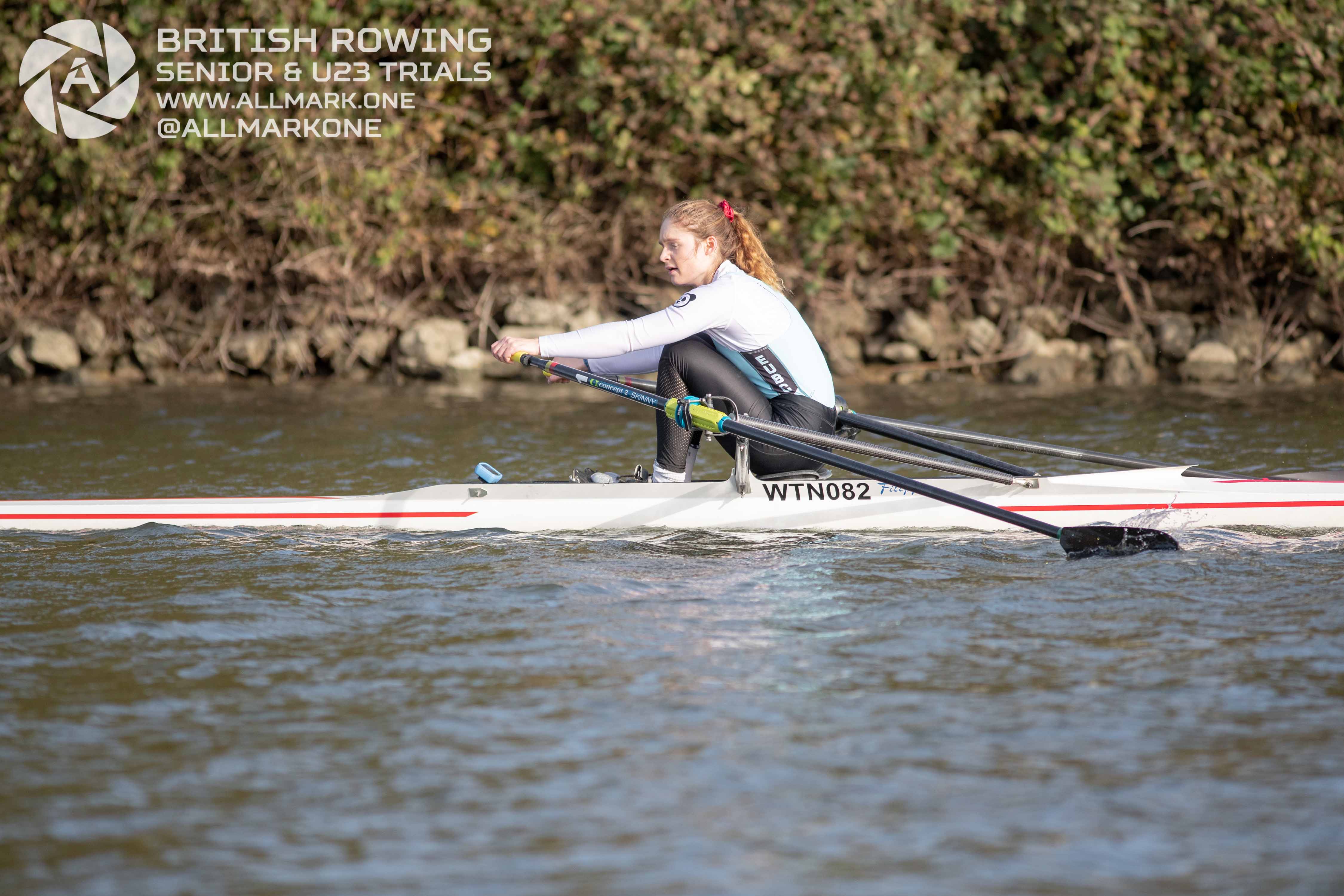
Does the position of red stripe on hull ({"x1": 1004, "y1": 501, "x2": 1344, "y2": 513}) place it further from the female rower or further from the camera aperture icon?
the camera aperture icon

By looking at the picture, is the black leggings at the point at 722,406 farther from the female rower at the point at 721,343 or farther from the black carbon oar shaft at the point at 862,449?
the black carbon oar shaft at the point at 862,449

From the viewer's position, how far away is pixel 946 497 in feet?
16.7

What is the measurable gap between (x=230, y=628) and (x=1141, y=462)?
3845 millimetres

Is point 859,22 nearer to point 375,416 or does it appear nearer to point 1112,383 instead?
point 1112,383

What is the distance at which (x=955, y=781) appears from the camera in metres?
2.99

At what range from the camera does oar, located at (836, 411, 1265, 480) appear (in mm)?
5820

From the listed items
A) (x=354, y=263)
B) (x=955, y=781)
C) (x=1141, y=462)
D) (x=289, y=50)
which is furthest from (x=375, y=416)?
(x=955, y=781)

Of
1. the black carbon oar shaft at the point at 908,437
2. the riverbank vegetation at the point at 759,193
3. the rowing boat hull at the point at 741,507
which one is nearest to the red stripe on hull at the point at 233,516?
the rowing boat hull at the point at 741,507

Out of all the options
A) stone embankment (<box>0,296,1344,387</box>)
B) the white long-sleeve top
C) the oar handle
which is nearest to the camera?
the oar handle

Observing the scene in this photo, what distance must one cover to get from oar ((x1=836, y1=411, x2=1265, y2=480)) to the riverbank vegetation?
6431 millimetres

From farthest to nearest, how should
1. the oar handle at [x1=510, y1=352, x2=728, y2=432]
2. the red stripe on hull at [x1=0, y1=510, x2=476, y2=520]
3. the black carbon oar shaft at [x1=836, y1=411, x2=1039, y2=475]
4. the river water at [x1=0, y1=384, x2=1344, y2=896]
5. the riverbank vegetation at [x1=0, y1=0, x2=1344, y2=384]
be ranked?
the riverbank vegetation at [x1=0, y1=0, x2=1344, y2=384] → the black carbon oar shaft at [x1=836, y1=411, x2=1039, y2=475] → the red stripe on hull at [x1=0, y1=510, x2=476, y2=520] → the oar handle at [x1=510, y1=352, x2=728, y2=432] → the river water at [x1=0, y1=384, x2=1344, y2=896]

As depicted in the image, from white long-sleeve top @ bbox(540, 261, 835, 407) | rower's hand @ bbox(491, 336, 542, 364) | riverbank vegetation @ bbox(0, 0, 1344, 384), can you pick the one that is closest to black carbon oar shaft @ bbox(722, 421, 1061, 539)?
white long-sleeve top @ bbox(540, 261, 835, 407)

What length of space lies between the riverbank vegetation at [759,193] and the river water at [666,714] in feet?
24.5

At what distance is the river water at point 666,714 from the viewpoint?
2674mm
